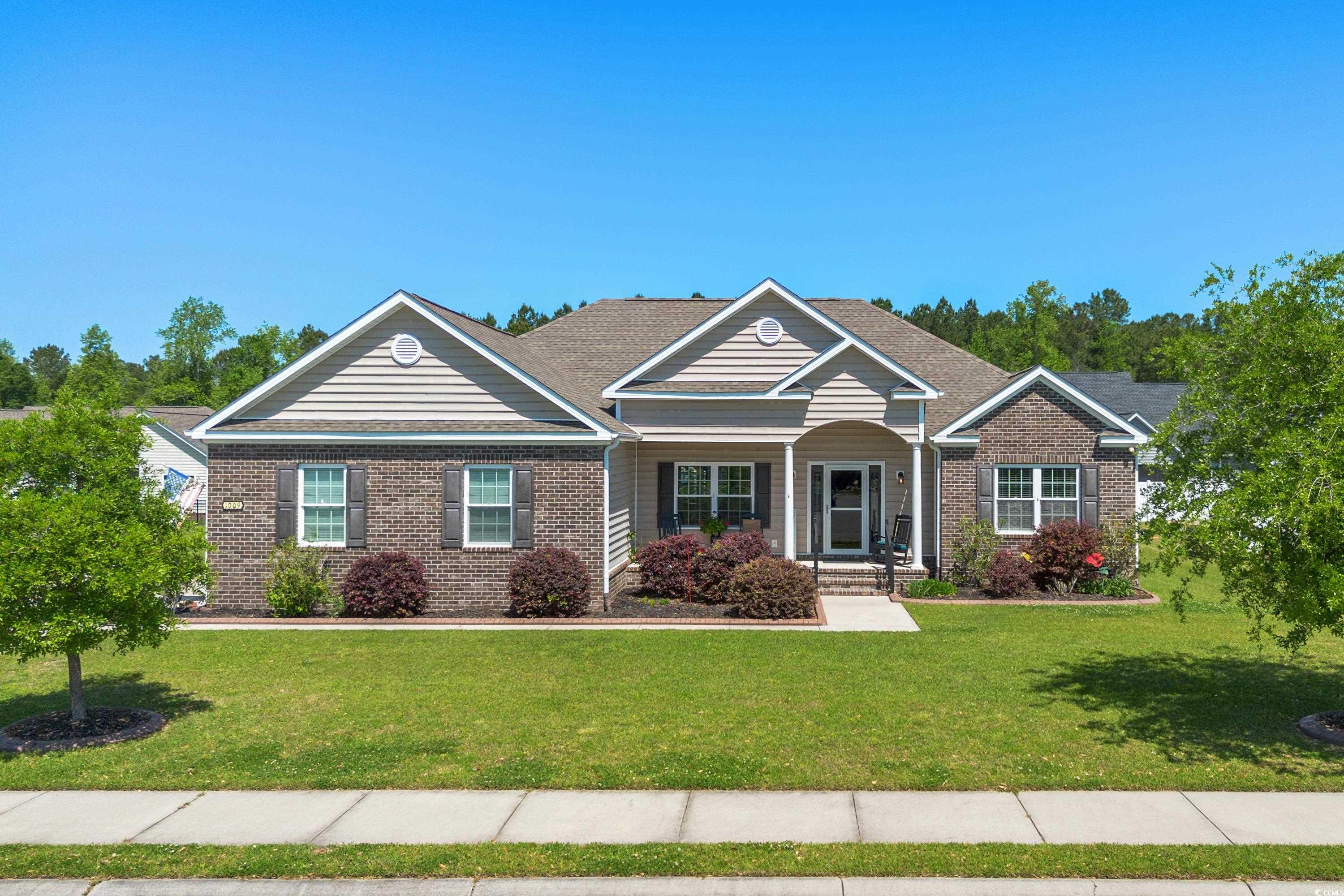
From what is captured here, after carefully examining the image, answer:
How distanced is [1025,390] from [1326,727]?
1071 cm

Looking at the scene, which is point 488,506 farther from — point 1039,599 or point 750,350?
point 1039,599

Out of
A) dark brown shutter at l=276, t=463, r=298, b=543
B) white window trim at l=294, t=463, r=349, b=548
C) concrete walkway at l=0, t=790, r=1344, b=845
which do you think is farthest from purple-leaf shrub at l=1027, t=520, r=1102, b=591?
dark brown shutter at l=276, t=463, r=298, b=543

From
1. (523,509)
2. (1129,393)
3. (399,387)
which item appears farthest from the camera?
(1129,393)

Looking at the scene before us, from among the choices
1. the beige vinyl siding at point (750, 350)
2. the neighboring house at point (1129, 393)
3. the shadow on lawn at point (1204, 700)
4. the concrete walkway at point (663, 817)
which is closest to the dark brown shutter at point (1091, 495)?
the beige vinyl siding at point (750, 350)

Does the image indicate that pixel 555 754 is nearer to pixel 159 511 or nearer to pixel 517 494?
pixel 159 511

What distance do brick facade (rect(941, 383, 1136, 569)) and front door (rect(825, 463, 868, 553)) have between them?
2.80 m

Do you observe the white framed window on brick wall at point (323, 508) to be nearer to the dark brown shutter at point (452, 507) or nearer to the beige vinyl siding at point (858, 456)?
the dark brown shutter at point (452, 507)

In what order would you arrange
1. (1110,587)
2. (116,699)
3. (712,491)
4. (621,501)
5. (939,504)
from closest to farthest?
(116,699) < (1110,587) < (939,504) < (621,501) < (712,491)

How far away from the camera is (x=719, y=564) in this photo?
1723 centimetres

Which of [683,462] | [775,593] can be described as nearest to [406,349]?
[683,462]

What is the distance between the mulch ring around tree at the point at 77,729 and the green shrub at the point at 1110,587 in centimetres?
1594

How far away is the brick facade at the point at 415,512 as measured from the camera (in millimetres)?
16547

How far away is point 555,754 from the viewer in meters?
8.38

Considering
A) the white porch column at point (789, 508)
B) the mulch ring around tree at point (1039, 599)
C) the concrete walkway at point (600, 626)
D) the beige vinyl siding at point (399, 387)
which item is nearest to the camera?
the concrete walkway at point (600, 626)
